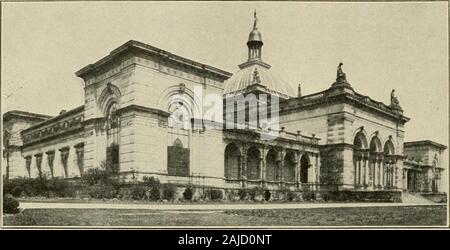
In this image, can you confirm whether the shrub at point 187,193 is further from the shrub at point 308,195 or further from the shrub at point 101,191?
the shrub at point 308,195

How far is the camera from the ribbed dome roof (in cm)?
5262

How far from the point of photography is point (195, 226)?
573 inches

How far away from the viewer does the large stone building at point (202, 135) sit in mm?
25500

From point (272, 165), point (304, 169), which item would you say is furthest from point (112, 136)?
point (304, 169)

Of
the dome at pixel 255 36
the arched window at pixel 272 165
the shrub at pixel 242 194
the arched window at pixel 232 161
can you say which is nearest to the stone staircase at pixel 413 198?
the arched window at pixel 272 165

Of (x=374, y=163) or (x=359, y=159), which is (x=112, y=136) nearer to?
(x=359, y=159)

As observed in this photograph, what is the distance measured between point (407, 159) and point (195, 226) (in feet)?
142

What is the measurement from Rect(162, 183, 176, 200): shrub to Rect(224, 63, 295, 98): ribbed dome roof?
1102 inches

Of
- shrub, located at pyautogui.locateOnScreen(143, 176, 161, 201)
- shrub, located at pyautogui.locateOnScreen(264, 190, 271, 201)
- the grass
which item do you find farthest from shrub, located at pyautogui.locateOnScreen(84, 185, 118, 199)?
shrub, located at pyautogui.locateOnScreen(264, 190, 271, 201)

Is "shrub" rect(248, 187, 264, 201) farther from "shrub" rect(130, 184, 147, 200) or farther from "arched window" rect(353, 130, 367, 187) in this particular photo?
"arched window" rect(353, 130, 367, 187)

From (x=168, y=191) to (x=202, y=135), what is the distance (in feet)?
16.6

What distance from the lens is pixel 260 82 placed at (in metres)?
51.4

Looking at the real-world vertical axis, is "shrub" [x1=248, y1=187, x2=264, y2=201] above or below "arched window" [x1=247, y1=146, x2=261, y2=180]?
below

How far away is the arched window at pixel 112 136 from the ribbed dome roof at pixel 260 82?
25.0 metres
